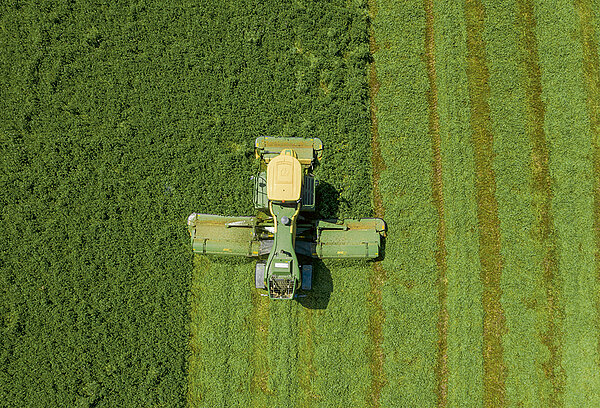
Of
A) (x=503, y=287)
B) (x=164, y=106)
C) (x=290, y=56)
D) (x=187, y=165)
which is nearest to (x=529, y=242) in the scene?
(x=503, y=287)

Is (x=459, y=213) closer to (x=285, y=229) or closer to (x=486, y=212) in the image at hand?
(x=486, y=212)

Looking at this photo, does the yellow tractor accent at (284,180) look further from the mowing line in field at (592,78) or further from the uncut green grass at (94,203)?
the mowing line in field at (592,78)

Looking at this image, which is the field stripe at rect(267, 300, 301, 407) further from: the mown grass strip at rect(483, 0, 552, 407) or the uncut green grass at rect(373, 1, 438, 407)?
the mown grass strip at rect(483, 0, 552, 407)

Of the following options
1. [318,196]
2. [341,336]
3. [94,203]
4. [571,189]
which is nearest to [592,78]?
[571,189]

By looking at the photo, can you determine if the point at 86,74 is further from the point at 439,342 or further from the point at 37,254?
the point at 439,342

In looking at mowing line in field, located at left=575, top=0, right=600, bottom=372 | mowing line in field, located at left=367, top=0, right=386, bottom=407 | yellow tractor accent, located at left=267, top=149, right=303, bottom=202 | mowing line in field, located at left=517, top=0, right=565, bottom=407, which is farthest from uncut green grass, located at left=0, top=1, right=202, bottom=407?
mowing line in field, located at left=575, top=0, right=600, bottom=372

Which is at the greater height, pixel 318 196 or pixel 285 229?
pixel 318 196
